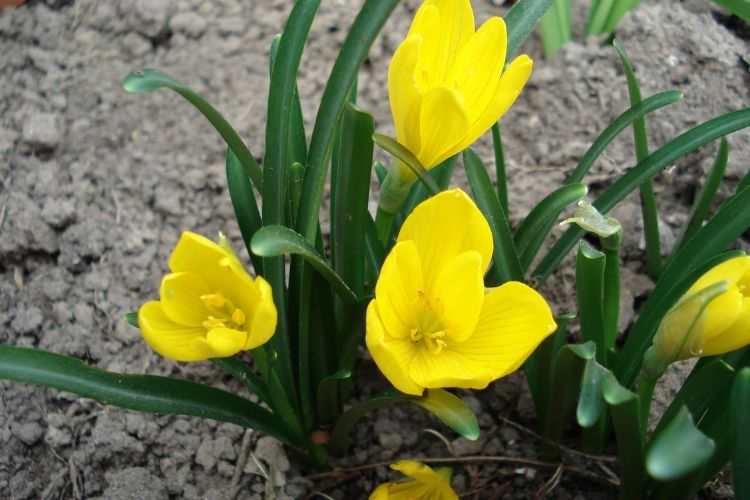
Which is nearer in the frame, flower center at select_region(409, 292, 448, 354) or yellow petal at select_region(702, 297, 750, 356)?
Result: yellow petal at select_region(702, 297, 750, 356)

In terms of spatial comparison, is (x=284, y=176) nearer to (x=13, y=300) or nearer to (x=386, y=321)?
(x=386, y=321)

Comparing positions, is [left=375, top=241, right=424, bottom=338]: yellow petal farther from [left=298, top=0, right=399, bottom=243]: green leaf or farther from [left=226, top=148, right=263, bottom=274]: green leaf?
[left=226, top=148, right=263, bottom=274]: green leaf

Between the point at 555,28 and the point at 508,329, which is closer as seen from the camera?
the point at 508,329

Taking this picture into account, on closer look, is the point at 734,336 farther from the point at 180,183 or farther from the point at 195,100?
the point at 180,183

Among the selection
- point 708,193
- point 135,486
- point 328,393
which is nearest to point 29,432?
point 135,486

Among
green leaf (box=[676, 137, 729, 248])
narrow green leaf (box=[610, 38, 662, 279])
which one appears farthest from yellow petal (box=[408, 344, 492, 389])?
green leaf (box=[676, 137, 729, 248])

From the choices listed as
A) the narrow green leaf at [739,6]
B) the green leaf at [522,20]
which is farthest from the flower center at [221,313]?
the narrow green leaf at [739,6]
